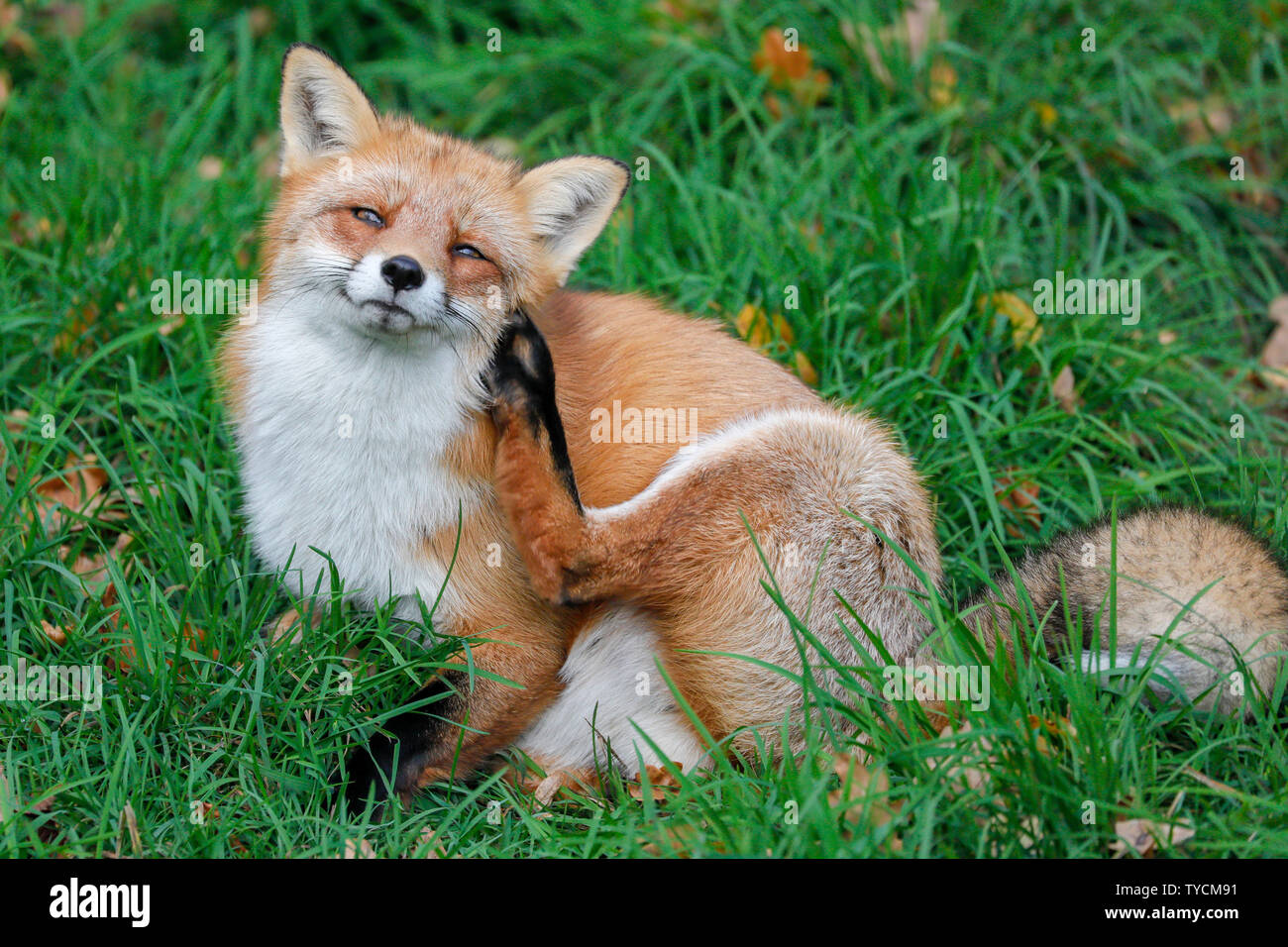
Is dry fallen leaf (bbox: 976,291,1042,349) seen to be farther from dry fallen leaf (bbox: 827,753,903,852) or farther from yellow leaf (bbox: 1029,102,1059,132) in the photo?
dry fallen leaf (bbox: 827,753,903,852)

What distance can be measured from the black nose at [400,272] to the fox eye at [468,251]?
1.07 feet

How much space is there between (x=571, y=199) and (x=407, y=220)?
0.70 m

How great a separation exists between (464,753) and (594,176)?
7.28ft

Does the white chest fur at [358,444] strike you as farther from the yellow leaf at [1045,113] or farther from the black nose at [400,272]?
the yellow leaf at [1045,113]

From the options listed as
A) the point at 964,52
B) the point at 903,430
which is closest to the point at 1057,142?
the point at 964,52

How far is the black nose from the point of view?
3.74m

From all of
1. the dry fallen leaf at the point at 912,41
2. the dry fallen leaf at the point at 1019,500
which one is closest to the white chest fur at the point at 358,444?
the dry fallen leaf at the point at 1019,500

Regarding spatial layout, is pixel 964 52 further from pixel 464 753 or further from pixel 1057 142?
pixel 464 753

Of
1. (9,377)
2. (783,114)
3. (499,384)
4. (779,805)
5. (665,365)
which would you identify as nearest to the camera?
(779,805)

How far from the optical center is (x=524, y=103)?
297 inches

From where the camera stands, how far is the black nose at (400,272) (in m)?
3.74

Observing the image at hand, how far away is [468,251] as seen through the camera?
4.10 metres
